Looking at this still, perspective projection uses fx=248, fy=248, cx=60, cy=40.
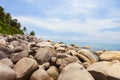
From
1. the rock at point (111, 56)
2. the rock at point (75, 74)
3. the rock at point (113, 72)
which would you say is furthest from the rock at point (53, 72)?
the rock at point (111, 56)

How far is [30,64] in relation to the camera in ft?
32.1

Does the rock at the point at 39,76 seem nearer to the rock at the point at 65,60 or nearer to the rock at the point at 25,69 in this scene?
the rock at the point at 25,69

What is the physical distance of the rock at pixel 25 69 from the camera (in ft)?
31.3

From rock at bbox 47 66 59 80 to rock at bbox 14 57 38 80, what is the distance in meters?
0.99

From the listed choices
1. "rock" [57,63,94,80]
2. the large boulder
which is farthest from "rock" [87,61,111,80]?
"rock" [57,63,94,80]

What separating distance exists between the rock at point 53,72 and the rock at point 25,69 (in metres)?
0.99

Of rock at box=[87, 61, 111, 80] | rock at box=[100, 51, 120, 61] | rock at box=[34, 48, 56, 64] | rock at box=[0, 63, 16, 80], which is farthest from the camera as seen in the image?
rock at box=[100, 51, 120, 61]

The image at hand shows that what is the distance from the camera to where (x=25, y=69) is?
31.6 ft

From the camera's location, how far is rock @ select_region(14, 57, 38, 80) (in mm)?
9530

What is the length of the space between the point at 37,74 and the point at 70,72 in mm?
1447

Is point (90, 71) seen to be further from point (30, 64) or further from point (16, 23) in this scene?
point (16, 23)

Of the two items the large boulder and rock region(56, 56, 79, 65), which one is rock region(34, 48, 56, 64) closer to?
rock region(56, 56, 79, 65)

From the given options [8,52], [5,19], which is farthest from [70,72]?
[5,19]

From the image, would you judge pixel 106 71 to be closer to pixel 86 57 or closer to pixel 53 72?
pixel 53 72
